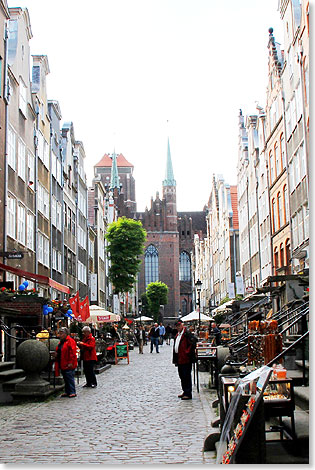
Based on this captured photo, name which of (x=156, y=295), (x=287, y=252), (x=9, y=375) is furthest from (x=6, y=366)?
(x=156, y=295)

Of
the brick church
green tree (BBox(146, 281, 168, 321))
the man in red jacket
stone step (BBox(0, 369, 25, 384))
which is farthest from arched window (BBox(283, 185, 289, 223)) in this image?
the brick church

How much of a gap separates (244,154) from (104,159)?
9960 centimetres

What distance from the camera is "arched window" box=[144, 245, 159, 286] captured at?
4564 inches

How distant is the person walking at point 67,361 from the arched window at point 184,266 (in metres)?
109

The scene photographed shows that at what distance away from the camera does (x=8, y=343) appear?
18297 mm

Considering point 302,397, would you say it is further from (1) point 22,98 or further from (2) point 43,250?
(2) point 43,250

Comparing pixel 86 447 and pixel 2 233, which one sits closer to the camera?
pixel 86 447

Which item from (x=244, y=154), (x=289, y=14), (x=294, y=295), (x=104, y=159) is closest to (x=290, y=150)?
(x=289, y=14)

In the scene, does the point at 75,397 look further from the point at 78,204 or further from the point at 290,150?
the point at 78,204

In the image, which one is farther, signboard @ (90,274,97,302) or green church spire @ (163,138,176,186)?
green church spire @ (163,138,176,186)

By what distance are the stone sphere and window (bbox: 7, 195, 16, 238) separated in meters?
10.4

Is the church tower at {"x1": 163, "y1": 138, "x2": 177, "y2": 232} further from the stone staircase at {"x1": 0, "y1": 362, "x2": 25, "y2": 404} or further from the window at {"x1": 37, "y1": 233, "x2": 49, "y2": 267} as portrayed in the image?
the stone staircase at {"x1": 0, "y1": 362, "x2": 25, "y2": 404}

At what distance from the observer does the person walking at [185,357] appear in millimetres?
13827

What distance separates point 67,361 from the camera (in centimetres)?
1455
